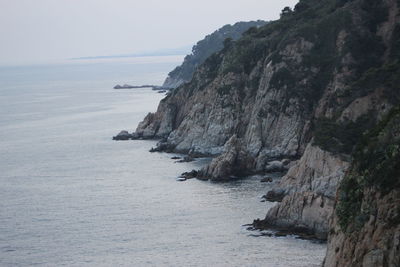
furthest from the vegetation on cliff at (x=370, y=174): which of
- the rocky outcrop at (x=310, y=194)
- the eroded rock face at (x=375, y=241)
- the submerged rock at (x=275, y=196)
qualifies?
the submerged rock at (x=275, y=196)

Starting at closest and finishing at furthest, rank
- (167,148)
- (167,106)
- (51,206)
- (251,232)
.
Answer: (251,232) < (51,206) < (167,148) < (167,106)

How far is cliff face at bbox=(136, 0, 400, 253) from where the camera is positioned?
263 ft

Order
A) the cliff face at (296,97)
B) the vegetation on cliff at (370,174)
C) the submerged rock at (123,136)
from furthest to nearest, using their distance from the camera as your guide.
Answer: the submerged rock at (123,136), the cliff face at (296,97), the vegetation on cliff at (370,174)

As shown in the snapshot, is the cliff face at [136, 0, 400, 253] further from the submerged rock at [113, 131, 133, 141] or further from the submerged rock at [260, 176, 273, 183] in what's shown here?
the submerged rock at [260, 176, 273, 183]

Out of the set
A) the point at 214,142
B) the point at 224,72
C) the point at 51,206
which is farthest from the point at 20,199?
the point at 224,72

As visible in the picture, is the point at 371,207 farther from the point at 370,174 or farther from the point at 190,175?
the point at 190,175

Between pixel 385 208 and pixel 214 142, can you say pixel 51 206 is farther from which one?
pixel 385 208

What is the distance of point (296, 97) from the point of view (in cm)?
10669

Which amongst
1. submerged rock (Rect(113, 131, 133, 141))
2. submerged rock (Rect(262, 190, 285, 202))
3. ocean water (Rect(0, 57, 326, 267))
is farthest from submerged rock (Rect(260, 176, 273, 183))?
submerged rock (Rect(113, 131, 133, 141))

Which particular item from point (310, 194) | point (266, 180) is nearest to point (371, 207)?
point (310, 194)

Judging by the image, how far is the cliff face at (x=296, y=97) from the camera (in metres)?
80.3

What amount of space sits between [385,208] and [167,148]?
252 ft

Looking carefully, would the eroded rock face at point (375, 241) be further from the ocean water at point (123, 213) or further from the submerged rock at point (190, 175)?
the submerged rock at point (190, 175)

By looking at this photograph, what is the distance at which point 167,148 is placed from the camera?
118062 mm
